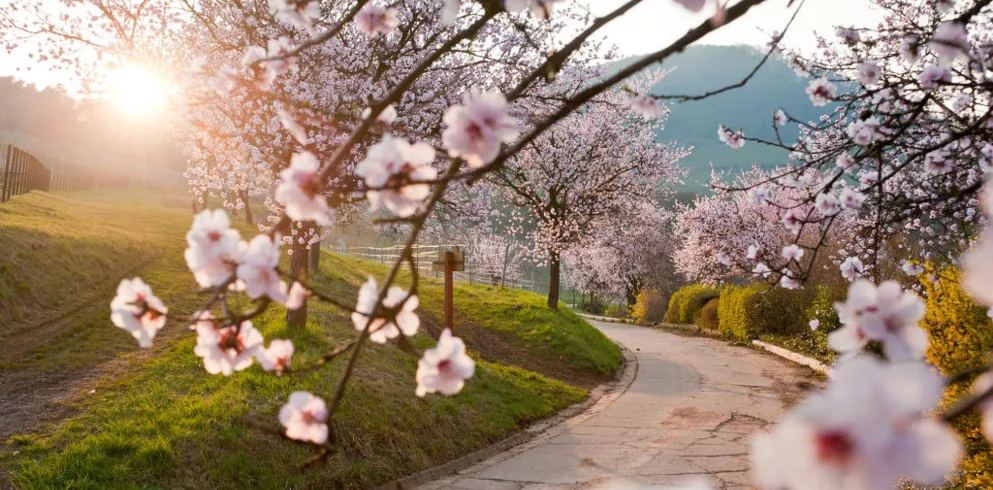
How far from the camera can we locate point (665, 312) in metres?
28.7

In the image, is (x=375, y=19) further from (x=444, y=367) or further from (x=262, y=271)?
(x=444, y=367)

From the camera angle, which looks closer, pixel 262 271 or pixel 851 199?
pixel 262 271

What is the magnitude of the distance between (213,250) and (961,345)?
5.86 metres

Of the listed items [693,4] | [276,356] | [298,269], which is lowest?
[276,356]

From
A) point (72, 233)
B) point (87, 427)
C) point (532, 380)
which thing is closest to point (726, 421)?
point (532, 380)

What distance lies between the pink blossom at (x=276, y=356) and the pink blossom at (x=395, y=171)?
0.67m

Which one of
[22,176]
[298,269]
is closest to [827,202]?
[298,269]

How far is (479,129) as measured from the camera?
127 centimetres

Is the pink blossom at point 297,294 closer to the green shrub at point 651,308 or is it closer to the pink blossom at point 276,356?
the pink blossom at point 276,356

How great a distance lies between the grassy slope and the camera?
508 cm

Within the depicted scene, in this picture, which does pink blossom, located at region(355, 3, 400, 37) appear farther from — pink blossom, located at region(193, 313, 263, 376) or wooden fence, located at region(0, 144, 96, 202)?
wooden fence, located at region(0, 144, 96, 202)

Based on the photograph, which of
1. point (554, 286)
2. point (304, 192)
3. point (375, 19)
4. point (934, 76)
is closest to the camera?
point (304, 192)

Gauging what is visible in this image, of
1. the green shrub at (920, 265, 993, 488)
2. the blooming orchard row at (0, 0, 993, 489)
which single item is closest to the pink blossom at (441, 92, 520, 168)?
the blooming orchard row at (0, 0, 993, 489)

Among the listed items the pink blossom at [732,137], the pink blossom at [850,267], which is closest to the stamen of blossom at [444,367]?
the pink blossom at [732,137]
